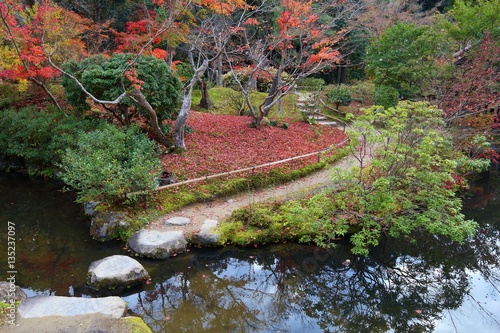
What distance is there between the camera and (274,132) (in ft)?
52.9

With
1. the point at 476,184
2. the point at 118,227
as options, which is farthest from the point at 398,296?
the point at 476,184

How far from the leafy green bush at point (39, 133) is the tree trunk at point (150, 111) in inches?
81.5

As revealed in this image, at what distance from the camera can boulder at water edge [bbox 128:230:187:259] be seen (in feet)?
27.8

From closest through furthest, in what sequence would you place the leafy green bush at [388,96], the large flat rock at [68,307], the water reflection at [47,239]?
the large flat rock at [68,307] → the water reflection at [47,239] → the leafy green bush at [388,96]

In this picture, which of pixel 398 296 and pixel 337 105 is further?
pixel 337 105

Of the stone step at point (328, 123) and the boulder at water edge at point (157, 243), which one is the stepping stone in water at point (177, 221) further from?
the stone step at point (328, 123)

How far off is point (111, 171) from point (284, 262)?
4885 millimetres

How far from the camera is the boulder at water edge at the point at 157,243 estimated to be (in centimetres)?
847

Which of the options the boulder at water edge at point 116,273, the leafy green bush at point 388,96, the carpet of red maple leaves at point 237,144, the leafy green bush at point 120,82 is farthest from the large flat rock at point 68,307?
the leafy green bush at point 388,96

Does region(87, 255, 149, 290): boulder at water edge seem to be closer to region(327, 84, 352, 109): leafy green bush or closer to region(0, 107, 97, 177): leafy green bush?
region(0, 107, 97, 177): leafy green bush

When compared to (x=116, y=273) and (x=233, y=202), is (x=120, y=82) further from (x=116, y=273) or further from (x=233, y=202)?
(x=116, y=273)

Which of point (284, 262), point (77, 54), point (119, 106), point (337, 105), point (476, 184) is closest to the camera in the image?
point (284, 262)

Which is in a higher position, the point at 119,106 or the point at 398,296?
the point at 119,106

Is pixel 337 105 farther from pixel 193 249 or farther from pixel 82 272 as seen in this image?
pixel 82 272
